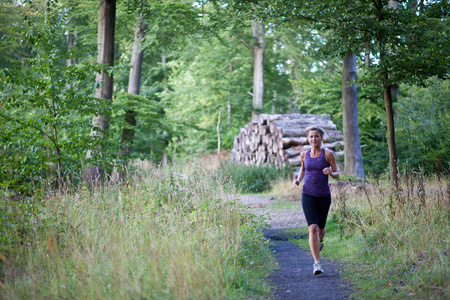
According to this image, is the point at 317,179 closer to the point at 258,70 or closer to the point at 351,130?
the point at 351,130

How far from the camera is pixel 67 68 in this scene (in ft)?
24.9

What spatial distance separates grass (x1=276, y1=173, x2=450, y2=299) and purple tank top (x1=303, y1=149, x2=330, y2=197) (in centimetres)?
108

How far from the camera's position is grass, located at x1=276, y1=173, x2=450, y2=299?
4301 mm

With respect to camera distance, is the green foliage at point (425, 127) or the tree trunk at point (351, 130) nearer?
the tree trunk at point (351, 130)

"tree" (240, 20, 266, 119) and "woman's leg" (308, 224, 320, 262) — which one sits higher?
"tree" (240, 20, 266, 119)

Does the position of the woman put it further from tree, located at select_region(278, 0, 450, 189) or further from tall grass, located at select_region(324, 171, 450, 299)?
tree, located at select_region(278, 0, 450, 189)

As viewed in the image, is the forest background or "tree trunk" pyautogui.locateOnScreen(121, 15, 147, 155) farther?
"tree trunk" pyautogui.locateOnScreen(121, 15, 147, 155)

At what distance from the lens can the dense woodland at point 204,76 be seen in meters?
7.41

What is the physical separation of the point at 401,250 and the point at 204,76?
2539 cm

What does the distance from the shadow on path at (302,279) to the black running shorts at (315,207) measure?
719 millimetres

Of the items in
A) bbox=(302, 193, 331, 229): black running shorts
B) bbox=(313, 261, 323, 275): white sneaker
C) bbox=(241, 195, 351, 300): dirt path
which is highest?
bbox=(302, 193, 331, 229): black running shorts

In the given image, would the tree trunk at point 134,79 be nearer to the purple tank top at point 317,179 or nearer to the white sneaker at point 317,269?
the purple tank top at point 317,179

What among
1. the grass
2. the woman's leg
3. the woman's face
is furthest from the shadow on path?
the woman's face

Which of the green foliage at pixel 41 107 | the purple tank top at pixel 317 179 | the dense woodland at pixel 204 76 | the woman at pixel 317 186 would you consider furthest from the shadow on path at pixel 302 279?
the green foliage at pixel 41 107
